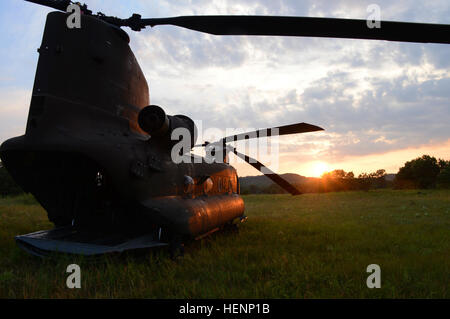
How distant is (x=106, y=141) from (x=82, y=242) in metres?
1.63

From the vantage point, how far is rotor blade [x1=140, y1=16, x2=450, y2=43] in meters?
3.51

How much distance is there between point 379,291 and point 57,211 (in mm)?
5221

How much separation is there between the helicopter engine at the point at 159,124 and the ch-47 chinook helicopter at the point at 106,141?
0.02m

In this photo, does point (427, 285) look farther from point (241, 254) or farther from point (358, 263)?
point (241, 254)

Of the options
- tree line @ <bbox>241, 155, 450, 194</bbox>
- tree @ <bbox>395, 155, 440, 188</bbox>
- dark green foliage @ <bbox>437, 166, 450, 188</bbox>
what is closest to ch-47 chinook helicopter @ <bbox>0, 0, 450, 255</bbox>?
tree line @ <bbox>241, 155, 450, 194</bbox>

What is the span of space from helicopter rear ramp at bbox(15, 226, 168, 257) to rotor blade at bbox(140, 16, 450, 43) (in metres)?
3.29

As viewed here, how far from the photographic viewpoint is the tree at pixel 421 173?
6397 cm

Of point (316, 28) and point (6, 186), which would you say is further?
point (6, 186)

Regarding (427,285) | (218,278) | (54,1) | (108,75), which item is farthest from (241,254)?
(54,1)

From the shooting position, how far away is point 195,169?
21.0ft

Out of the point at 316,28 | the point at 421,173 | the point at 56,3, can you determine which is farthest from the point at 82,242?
the point at 421,173

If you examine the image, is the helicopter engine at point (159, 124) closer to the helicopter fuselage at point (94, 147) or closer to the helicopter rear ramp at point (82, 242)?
the helicopter fuselage at point (94, 147)

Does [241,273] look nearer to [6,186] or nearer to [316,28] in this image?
[316,28]

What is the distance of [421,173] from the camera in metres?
64.9
